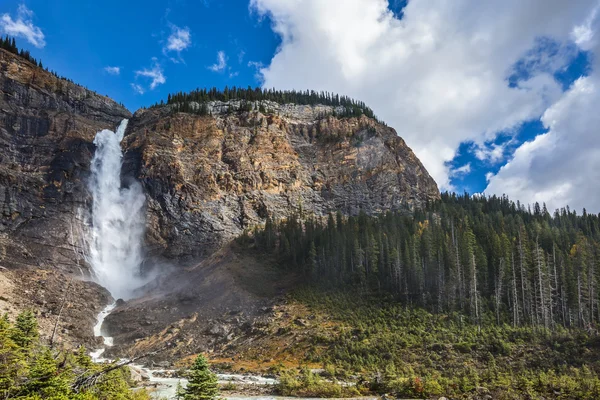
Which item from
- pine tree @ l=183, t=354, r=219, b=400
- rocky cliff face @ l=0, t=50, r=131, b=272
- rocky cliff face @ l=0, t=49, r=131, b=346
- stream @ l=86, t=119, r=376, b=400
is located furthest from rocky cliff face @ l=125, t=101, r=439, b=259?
pine tree @ l=183, t=354, r=219, b=400

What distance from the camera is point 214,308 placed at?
228 feet

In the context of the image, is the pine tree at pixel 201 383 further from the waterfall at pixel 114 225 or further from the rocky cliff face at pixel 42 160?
the waterfall at pixel 114 225

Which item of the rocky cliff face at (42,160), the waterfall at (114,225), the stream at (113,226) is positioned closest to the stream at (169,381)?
the stream at (113,226)

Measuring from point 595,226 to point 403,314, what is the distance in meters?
76.1

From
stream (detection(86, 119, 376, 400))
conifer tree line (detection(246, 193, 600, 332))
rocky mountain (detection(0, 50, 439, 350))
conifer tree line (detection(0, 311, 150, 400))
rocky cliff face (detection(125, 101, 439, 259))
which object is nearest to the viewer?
conifer tree line (detection(0, 311, 150, 400))

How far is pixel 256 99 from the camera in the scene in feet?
477

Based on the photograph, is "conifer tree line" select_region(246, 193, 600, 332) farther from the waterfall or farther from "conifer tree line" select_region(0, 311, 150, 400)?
"conifer tree line" select_region(0, 311, 150, 400)

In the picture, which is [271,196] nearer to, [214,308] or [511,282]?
[214,308]

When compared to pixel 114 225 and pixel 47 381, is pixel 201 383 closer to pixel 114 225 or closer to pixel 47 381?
pixel 47 381

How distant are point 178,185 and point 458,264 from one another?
73882mm

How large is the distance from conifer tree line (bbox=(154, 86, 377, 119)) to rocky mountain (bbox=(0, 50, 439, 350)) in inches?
164

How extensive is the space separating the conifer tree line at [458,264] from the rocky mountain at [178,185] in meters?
10.9

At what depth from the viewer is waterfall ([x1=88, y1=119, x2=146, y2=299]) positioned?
293 feet

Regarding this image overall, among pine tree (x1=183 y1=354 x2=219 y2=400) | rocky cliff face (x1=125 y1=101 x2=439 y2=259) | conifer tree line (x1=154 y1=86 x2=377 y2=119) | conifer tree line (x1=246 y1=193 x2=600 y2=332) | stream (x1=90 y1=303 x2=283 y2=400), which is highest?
conifer tree line (x1=154 y1=86 x2=377 y2=119)
